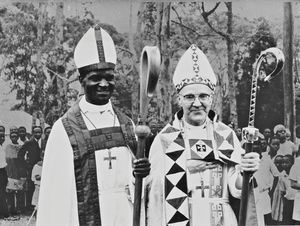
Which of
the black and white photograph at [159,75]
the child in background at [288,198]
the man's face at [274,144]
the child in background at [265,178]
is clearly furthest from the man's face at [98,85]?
the child in background at [288,198]

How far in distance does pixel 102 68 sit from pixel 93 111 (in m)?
0.42

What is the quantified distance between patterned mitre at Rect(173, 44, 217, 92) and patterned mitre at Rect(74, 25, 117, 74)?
654 mm

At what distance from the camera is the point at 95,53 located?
24.2 ft

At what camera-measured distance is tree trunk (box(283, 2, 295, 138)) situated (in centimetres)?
941

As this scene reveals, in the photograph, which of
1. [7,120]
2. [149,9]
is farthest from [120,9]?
[7,120]

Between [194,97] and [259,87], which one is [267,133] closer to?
[259,87]

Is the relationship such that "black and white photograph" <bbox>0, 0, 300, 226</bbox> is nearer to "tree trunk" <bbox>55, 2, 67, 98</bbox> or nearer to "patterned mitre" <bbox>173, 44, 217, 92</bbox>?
"tree trunk" <bbox>55, 2, 67, 98</bbox>

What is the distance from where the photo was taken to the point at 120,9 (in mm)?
9195

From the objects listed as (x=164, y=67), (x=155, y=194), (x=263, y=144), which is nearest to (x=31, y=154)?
(x=164, y=67)

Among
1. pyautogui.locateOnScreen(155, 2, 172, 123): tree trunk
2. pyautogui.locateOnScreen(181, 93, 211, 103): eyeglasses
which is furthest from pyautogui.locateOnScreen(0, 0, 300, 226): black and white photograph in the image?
pyautogui.locateOnScreen(181, 93, 211, 103): eyeglasses

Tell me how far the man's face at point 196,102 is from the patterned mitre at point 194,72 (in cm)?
7

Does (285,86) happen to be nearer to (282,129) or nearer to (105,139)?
(282,129)

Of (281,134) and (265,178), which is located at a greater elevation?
(281,134)

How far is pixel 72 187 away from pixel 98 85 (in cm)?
99
